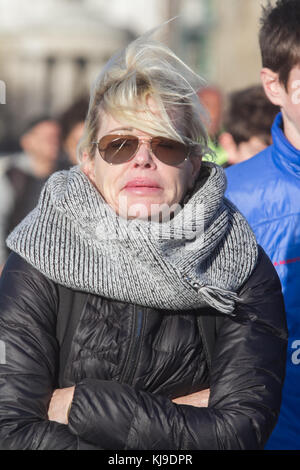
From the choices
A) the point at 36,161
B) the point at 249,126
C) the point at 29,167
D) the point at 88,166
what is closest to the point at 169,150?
the point at 88,166

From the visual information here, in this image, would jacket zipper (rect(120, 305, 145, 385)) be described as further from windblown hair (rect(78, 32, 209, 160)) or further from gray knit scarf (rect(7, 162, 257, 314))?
windblown hair (rect(78, 32, 209, 160))

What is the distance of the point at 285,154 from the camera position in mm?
3324

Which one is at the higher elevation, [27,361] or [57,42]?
[57,42]

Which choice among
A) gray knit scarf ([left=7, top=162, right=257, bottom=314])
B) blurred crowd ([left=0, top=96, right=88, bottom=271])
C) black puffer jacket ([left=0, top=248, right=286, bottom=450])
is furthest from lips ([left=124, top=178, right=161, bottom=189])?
blurred crowd ([left=0, top=96, right=88, bottom=271])

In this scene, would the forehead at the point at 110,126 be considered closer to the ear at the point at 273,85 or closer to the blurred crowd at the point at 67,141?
the ear at the point at 273,85

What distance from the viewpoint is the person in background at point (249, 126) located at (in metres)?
4.88

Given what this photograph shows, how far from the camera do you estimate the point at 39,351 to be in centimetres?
239

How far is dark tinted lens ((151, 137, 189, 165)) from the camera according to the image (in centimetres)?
255

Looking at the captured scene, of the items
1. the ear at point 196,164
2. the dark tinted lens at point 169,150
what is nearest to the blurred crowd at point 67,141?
the ear at point 196,164

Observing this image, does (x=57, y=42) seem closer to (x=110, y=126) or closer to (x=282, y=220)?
(x=282, y=220)

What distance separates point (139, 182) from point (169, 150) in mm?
131

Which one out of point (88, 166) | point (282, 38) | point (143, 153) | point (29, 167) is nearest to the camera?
point (143, 153)

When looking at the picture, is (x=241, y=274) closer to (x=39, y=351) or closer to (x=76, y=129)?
(x=39, y=351)
